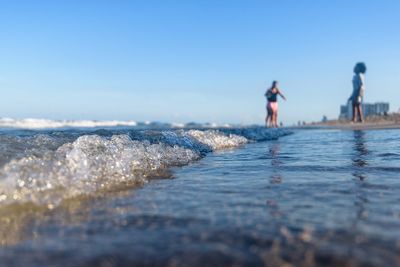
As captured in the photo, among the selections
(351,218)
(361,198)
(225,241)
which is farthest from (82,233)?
(361,198)

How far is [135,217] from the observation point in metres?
2.25

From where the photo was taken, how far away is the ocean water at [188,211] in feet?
5.34

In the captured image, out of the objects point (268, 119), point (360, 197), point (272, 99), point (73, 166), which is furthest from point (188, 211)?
point (268, 119)

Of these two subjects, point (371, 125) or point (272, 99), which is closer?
point (371, 125)

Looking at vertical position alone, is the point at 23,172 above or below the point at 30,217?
above

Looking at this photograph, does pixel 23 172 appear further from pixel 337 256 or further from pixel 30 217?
pixel 337 256

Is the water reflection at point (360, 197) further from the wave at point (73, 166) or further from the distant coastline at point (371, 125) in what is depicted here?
the distant coastline at point (371, 125)

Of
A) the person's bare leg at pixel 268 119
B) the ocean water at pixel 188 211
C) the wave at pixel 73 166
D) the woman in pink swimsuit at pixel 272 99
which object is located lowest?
the ocean water at pixel 188 211

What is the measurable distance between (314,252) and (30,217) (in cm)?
156

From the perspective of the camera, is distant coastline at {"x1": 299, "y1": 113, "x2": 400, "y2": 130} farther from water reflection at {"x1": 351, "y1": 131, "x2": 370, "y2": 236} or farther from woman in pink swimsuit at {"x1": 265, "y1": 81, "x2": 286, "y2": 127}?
water reflection at {"x1": 351, "y1": 131, "x2": 370, "y2": 236}

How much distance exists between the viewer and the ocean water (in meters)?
1.63

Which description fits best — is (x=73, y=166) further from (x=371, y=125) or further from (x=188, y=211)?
(x=371, y=125)

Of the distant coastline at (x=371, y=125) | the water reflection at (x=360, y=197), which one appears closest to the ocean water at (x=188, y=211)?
the water reflection at (x=360, y=197)

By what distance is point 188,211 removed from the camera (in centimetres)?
233
